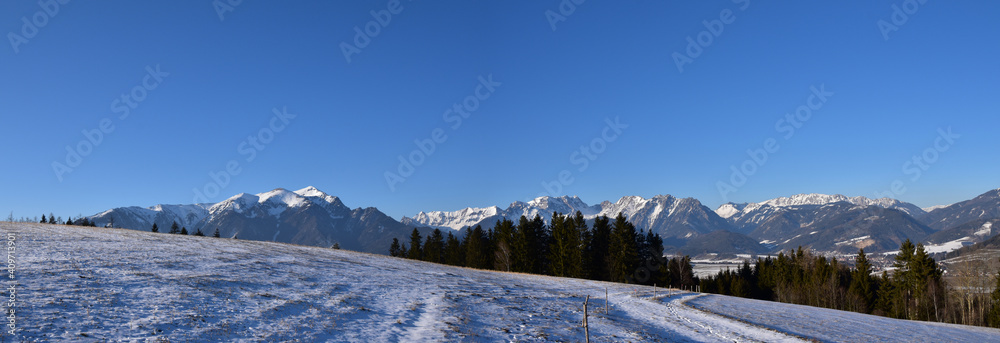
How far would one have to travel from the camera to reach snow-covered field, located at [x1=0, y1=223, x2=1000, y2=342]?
1897cm

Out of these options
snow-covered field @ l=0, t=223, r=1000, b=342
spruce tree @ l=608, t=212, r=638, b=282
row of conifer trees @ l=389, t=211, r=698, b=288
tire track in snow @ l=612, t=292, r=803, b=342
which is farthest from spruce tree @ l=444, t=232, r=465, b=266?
tire track in snow @ l=612, t=292, r=803, b=342

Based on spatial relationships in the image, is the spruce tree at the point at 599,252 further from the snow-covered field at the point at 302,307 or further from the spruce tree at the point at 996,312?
the spruce tree at the point at 996,312

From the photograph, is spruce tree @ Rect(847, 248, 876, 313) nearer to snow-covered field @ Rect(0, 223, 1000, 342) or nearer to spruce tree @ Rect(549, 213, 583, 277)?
snow-covered field @ Rect(0, 223, 1000, 342)

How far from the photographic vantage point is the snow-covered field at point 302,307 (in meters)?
19.0

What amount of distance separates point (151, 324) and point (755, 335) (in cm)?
3323

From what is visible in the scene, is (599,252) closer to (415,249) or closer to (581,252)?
(581,252)

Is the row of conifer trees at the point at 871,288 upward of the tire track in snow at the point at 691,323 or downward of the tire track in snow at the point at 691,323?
downward

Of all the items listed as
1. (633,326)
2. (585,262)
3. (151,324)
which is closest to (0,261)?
(151,324)

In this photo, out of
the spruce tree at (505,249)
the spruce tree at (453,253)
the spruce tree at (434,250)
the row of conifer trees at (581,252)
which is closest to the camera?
the row of conifer trees at (581,252)

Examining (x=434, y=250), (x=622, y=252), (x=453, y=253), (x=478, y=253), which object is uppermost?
(x=622, y=252)

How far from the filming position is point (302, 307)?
2441cm

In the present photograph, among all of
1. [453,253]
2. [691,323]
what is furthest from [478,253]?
[691,323]

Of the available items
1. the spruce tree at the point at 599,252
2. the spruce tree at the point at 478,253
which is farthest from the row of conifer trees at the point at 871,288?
the spruce tree at the point at 478,253

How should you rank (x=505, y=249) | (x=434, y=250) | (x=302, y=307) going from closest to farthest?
(x=302, y=307) < (x=505, y=249) < (x=434, y=250)
